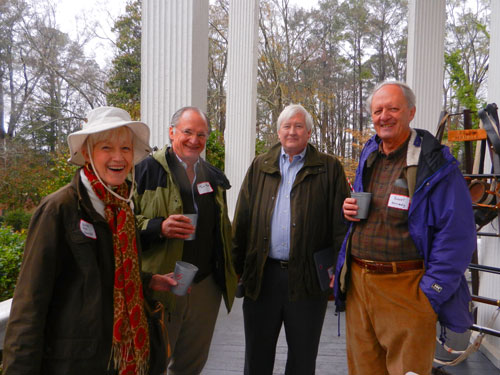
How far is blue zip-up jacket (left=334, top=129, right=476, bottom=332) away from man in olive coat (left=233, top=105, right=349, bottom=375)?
54 centimetres

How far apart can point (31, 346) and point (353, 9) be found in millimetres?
23563

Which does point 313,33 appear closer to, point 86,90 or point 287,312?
point 86,90

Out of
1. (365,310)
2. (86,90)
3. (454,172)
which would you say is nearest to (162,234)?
(365,310)

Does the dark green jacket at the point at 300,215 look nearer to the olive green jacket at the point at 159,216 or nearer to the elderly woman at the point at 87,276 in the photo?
the olive green jacket at the point at 159,216

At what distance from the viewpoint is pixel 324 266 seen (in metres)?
2.32

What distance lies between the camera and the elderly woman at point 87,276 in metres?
1.27

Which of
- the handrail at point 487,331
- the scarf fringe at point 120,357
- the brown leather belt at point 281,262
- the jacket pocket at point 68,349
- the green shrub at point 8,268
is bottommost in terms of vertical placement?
the handrail at point 487,331

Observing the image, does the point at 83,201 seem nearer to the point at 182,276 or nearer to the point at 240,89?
the point at 182,276

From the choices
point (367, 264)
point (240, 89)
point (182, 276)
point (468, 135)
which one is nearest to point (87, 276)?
point (182, 276)

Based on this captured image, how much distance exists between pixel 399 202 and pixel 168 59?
1.85 m

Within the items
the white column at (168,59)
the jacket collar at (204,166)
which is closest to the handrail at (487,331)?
the jacket collar at (204,166)

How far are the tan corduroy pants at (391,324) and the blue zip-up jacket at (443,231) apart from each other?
75 millimetres

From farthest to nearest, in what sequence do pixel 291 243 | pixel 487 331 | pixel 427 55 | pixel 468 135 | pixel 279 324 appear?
pixel 427 55 < pixel 468 135 < pixel 487 331 < pixel 279 324 < pixel 291 243

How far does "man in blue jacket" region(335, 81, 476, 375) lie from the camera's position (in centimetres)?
184
